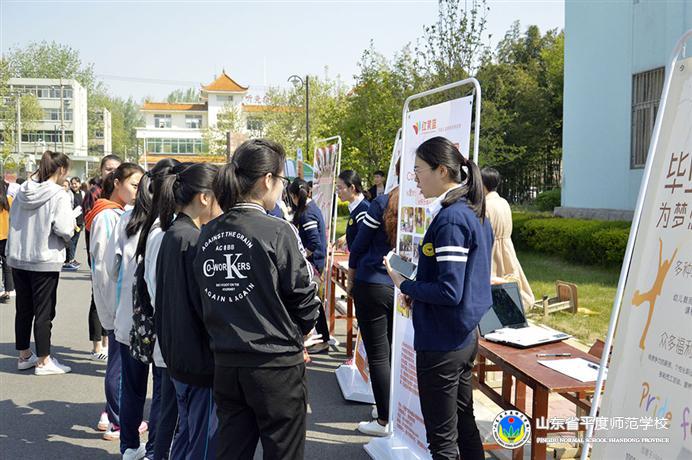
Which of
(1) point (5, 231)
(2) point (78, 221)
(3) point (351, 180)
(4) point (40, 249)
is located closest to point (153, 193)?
(4) point (40, 249)

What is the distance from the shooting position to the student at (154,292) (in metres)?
3.48

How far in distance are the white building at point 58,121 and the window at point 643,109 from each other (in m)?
64.7

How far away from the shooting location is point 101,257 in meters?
4.57

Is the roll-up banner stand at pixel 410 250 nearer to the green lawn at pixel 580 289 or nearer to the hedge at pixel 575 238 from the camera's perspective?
the green lawn at pixel 580 289

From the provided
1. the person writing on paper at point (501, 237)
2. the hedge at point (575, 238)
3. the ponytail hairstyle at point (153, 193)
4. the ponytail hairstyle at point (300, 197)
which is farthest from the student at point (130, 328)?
the hedge at point (575, 238)

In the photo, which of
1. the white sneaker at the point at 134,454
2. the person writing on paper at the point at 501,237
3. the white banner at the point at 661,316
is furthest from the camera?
the person writing on paper at the point at 501,237

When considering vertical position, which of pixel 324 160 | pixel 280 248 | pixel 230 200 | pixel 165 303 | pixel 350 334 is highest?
pixel 324 160

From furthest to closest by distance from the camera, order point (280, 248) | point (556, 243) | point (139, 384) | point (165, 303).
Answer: point (556, 243)
point (139, 384)
point (165, 303)
point (280, 248)

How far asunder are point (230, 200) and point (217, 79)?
79.5 metres

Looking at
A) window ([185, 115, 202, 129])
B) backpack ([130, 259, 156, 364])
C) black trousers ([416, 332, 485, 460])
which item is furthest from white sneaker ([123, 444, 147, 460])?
window ([185, 115, 202, 129])

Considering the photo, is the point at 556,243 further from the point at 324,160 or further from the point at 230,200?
the point at 230,200

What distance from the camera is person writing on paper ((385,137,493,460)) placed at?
306cm

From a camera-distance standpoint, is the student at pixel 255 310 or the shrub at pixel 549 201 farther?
the shrub at pixel 549 201

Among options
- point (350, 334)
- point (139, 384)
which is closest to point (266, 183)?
point (139, 384)
